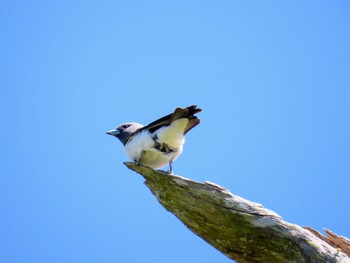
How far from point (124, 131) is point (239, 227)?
3.93 meters

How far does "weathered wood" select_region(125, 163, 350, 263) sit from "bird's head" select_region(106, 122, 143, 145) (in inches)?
101

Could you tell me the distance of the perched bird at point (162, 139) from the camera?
877 cm

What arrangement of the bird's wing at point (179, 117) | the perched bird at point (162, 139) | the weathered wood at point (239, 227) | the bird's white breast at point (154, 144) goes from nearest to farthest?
the weathered wood at point (239, 227) < the bird's wing at point (179, 117) < the perched bird at point (162, 139) < the bird's white breast at point (154, 144)

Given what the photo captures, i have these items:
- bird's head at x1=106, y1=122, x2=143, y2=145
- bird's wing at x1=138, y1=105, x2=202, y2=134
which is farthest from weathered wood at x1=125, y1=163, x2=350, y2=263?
bird's head at x1=106, y1=122, x2=143, y2=145

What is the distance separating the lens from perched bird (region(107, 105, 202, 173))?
877 cm

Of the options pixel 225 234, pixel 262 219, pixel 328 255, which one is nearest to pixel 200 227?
pixel 225 234

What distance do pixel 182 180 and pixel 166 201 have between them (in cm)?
49

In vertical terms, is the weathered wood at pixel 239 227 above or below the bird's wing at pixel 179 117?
below

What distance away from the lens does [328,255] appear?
7.17m

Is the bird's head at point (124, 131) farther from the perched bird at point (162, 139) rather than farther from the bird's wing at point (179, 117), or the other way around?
the bird's wing at point (179, 117)

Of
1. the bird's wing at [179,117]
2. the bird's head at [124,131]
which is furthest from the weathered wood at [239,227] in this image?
the bird's head at [124,131]

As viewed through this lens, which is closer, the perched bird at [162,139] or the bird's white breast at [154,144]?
the perched bird at [162,139]

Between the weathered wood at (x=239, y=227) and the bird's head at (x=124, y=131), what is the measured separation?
2.57 meters

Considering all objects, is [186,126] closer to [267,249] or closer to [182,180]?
[182,180]
